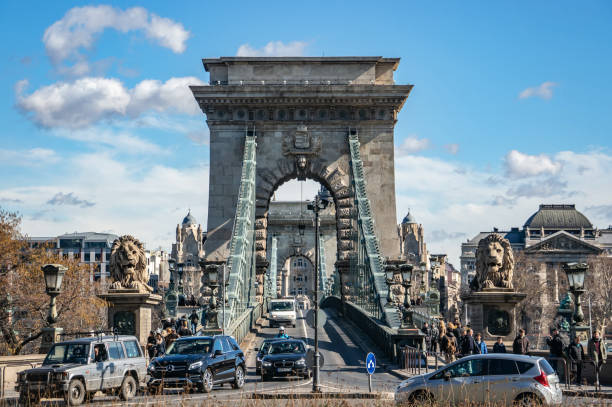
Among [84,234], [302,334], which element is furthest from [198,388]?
[84,234]

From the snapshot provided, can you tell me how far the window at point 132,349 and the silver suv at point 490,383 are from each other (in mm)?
8101

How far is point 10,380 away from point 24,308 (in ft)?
101

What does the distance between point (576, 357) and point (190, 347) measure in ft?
39.0

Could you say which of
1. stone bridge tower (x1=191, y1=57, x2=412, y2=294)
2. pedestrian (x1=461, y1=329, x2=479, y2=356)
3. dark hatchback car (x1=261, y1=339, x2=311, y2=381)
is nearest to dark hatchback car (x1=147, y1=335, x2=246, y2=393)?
dark hatchback car (x1=261, y1=339, x2=311, y2=381)

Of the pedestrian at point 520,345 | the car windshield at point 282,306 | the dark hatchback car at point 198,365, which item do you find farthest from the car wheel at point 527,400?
the car windshield at point 282,306

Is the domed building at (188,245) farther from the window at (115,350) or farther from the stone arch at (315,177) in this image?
the window at (115,350)

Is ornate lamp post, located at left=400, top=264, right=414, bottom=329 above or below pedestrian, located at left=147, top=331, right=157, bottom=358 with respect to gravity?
above

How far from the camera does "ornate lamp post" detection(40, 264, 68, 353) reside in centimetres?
2608

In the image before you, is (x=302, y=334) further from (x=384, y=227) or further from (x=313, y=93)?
(x=313, y=93)

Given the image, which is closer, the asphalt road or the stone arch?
the asphalt road

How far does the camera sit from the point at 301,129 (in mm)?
53469

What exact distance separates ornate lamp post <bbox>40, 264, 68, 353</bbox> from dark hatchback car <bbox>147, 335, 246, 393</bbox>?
12.5 ft

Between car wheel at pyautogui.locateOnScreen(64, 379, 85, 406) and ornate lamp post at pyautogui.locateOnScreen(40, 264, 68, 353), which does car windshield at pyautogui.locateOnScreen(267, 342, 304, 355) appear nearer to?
ornate lamp post at pyautogui.locateOnScreen(40, 264, 68, 353)

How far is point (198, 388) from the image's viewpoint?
24141 mm
